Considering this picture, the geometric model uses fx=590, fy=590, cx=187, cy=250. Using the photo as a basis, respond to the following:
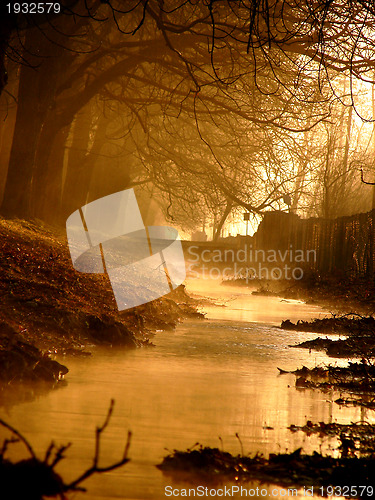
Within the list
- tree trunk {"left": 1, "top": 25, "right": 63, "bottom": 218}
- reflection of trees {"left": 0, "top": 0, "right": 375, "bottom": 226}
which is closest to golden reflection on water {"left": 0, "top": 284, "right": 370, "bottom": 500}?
reflection of trees {"left": 0, "top": 0, "right": 375, "bottom": 226}

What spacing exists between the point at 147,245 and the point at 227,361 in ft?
40.5

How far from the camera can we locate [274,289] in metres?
18.0

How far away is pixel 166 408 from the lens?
152 inches

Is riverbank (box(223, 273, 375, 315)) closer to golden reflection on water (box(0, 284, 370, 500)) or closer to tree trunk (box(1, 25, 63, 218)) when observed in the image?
golden reflection on water (box(0, 284, 370, 500))

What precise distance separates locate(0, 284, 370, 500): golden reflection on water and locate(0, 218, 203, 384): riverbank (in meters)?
0.30

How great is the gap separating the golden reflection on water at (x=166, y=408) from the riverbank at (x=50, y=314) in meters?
0.30

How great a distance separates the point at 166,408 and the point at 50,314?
8.84 feet

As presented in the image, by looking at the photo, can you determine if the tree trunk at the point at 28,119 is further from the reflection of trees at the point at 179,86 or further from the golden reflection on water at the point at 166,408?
the golden reflection on water at the point at 166,408

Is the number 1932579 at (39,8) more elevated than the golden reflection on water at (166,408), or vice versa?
the number 1932579 at (39,8)

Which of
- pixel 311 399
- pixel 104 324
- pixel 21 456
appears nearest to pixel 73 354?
pixel 104 324

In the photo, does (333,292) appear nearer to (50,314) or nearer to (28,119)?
(28,119)

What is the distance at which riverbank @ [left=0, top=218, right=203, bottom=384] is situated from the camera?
14.6 feet

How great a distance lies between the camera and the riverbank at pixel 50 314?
4453 mm

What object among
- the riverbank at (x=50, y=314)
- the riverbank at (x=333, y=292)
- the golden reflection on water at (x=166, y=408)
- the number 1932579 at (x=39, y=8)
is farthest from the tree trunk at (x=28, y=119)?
the riverbank at (x=333, y=292)
